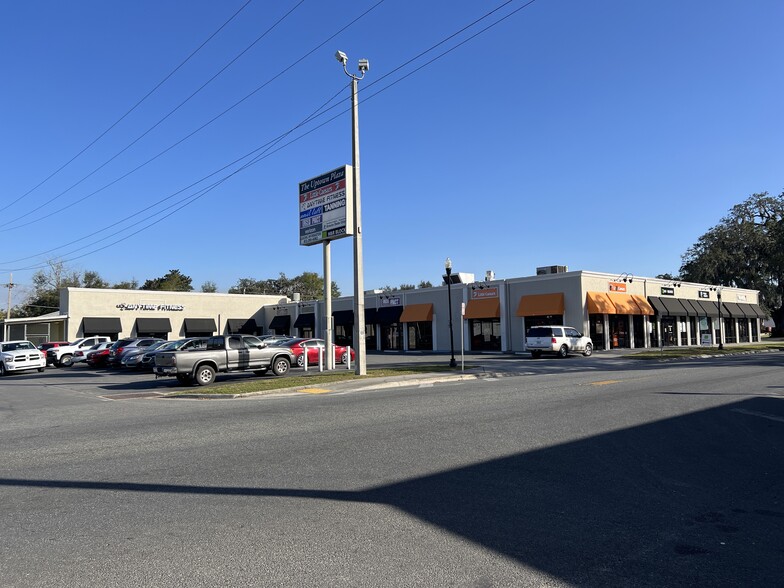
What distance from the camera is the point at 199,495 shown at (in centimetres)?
619

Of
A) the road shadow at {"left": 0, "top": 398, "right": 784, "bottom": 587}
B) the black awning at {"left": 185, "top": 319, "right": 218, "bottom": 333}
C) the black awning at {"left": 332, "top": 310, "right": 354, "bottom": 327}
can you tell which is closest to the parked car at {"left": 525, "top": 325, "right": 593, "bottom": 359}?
the black awning at {"left": 332, "top": 310, "right": 354, "bottom": 327}

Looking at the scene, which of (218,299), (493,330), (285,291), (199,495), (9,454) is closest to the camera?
(199,495)

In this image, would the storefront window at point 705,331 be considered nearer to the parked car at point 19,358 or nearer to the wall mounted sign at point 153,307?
the wall mounted sign at point 153,307

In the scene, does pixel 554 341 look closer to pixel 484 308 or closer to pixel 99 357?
pixel 484 308

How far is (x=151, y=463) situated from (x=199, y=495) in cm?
198

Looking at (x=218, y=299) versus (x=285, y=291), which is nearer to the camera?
(x=218, y=299)

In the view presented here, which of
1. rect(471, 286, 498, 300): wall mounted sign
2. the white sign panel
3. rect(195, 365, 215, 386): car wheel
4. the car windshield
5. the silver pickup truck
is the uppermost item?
the white sign panel

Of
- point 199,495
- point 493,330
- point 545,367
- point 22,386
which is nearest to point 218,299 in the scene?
point 493,330

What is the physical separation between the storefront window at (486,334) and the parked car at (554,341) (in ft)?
26.6

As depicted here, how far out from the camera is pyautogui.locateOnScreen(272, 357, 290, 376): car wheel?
2246 cm

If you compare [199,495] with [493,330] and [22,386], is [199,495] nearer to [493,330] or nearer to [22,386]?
[22,386]

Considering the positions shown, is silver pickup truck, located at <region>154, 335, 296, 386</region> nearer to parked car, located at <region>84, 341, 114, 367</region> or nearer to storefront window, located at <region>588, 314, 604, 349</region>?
parked car, located at <region>84, 341, 114, 367</region>

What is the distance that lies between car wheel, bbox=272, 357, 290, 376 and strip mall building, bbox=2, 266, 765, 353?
10193 millimetres

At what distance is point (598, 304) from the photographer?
38.5 m
